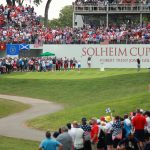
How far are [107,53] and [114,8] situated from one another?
957cm

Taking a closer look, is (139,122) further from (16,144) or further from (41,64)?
(41,64)

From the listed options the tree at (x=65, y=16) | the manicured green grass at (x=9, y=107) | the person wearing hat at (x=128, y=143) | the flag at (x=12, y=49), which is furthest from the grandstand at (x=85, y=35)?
the tree at (x=65, y=16)

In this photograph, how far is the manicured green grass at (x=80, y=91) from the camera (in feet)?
104

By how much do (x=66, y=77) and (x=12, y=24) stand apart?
66.0 feet

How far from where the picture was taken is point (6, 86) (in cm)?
4838

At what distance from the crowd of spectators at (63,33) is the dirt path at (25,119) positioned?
833 inches

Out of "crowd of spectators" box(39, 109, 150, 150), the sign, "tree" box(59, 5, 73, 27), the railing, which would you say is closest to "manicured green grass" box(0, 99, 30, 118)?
"crowd of spectators" box(39, 109, 150, 150)

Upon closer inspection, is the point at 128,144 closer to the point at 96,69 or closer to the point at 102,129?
the point at 102,129

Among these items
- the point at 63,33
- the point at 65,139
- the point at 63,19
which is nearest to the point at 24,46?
the point at 63,33

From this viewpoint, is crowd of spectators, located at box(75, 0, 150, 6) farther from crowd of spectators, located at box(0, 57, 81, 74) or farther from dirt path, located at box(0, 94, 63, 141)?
dirt path, located at box(0, 94, 63, 141)

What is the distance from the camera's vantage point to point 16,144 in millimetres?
24484

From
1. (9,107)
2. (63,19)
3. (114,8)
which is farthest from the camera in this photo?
(63,19)

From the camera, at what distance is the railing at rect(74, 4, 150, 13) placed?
6938 cm

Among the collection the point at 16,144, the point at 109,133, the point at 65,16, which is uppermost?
the point at 65,16
